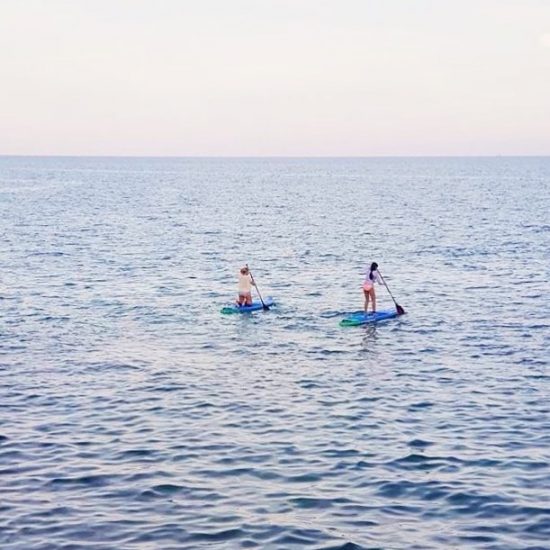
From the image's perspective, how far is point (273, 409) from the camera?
24.3 meters

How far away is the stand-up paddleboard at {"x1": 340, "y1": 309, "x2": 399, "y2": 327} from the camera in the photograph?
3578 centimetres

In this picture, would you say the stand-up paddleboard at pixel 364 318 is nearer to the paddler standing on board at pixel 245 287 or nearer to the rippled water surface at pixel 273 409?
the rippled water surface at pixel 273 409

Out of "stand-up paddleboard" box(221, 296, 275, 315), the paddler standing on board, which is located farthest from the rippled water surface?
the paddler standing on board

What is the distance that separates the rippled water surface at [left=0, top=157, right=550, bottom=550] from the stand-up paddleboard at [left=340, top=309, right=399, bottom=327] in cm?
60

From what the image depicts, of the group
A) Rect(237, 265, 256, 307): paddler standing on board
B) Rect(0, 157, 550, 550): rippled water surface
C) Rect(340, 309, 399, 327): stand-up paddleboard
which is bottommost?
Rect(0, 157, 550, 550): rippled water surface

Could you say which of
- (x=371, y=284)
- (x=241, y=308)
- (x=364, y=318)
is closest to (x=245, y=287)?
(x=241, y=308)

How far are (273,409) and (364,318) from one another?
41.1ft

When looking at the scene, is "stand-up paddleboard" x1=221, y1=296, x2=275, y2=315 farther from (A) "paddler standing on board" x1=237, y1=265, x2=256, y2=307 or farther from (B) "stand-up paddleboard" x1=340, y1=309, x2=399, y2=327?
(B) "stand-up paddleboard" x1=340, y1=309, x2=399, y2=327

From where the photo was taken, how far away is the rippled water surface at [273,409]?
1709 centimetres

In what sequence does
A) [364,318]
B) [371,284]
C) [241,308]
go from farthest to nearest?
[241,308], [371,284], [364,318]

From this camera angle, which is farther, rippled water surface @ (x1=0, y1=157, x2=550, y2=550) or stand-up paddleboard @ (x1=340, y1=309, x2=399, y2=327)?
stand-up paddleboard @ (x1=340, y1=309, x2=399, y2=327)

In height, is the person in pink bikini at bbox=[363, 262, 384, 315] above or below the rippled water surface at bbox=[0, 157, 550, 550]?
above

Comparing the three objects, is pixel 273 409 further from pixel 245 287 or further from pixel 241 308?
pixel 245 287

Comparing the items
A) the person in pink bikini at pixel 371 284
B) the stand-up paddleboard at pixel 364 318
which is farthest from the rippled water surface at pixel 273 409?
the person in pink bikini at pixel 371 284
